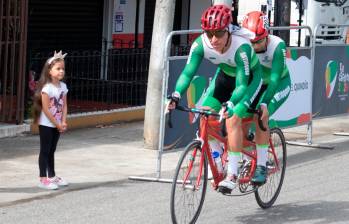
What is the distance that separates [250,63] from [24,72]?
215 inches

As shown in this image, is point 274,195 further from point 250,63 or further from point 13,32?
point 13,32

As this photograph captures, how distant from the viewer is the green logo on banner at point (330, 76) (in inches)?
504

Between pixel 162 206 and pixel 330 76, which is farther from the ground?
pixel 330 76

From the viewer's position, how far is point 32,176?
952 cm

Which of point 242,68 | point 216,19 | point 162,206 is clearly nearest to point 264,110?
point 242,68

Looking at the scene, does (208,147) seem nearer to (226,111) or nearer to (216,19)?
(226,111)

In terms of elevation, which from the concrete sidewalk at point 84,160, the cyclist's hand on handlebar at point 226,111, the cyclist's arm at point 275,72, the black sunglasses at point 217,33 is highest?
the black sunglasses at point 217,33

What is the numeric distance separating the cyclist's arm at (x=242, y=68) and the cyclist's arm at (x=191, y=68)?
33cm

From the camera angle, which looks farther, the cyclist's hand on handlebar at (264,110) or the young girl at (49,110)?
the young girl at (49,110)

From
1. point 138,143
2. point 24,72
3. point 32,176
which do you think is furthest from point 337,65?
point 32,176

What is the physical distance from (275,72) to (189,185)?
152 cm

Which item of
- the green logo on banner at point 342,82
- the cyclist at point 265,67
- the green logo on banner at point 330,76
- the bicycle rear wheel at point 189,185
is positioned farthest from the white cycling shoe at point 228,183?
the green logo on banner at point 342,82

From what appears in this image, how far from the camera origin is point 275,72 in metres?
7.89

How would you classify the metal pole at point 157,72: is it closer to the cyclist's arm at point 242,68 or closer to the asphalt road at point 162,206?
the asphalt road at point 162,206
